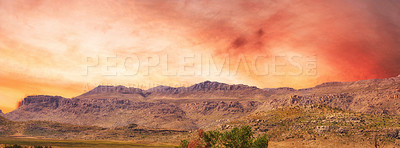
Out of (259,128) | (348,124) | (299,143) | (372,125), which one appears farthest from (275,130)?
(372,125)

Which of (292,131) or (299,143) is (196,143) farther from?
(292,131)

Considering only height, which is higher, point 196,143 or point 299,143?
point 196,143

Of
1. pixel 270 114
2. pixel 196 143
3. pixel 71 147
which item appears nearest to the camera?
pixel 196 143

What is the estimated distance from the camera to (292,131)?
463ft

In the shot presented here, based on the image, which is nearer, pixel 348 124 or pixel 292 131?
pixel 348 124

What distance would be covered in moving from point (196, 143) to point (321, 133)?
96.7 metres

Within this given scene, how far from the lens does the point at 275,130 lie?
492 feet

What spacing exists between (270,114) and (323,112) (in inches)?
1323

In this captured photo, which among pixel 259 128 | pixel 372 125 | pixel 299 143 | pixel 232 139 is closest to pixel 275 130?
pixel 259 128

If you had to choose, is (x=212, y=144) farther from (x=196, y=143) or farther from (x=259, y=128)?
(x=259, y=128)

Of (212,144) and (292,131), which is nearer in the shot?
(212,144)

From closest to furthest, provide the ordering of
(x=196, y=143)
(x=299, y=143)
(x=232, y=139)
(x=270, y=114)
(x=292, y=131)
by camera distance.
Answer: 1. (x=196, y=143)
2. (x=232, y=139)
3. (x=299, y=143)
4. (x=292, y=131)
5. (x=270, y=114)

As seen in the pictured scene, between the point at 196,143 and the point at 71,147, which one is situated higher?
the point at 196,143

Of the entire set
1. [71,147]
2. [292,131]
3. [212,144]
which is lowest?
[71,147]
